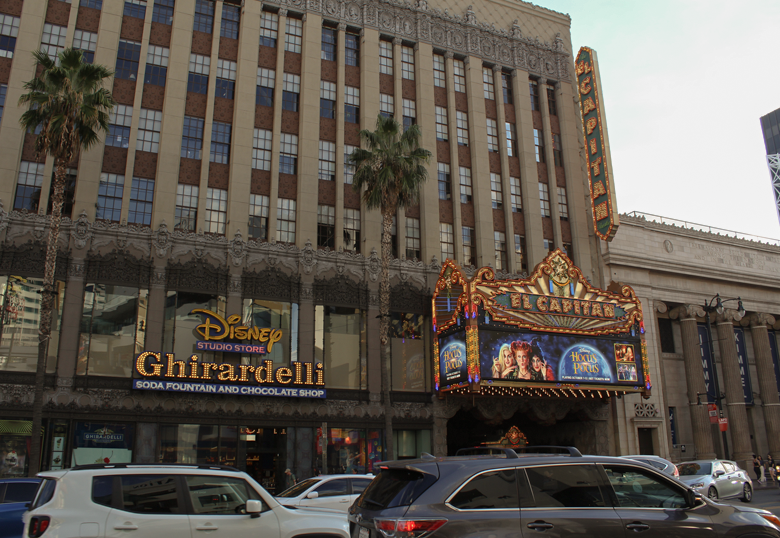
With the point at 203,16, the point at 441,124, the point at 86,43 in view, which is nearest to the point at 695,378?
the point at 441,124

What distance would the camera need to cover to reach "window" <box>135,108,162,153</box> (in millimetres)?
34625

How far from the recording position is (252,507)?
9.02 metres

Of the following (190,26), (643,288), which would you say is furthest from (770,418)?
(190,26)

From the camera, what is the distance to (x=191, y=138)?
117ft

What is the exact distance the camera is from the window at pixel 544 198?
146ft

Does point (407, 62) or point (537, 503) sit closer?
point (537, 503)

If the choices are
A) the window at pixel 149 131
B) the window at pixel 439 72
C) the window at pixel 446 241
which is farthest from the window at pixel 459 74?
the window at pixel 149 131

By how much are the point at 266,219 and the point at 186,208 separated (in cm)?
441

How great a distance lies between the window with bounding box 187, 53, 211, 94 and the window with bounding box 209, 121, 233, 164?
2330mm

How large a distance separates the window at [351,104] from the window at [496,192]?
10.3m

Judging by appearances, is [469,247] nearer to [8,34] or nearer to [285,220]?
[285,220]

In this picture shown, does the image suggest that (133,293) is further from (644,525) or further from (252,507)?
(644,525)

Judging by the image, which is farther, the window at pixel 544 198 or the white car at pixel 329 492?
the window at pixel 544 198

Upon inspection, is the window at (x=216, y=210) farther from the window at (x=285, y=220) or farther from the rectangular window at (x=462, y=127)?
the rectangular window at (x=462, y=127)
